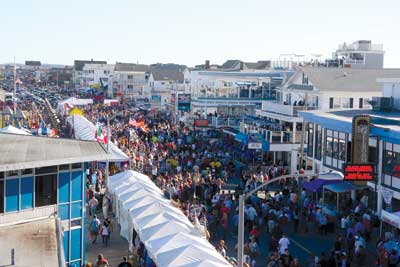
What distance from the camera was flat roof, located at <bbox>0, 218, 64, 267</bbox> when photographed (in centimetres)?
1445

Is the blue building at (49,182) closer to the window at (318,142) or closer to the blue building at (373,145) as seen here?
the blue building at (373,145)

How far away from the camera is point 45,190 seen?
19.0 meters

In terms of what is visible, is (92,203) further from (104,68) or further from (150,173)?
(104,68)

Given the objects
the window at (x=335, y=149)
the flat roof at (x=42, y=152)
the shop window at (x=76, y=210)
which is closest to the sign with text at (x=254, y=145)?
the window at (x=335, y=149)

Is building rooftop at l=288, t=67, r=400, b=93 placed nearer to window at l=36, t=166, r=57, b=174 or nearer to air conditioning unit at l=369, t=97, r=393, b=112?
air conditioning unit at l=369, t=97, r=393, b=112

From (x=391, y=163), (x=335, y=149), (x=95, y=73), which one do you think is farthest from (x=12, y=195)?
(x=95, y=73)

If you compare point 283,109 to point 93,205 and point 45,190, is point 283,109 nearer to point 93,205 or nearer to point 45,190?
point 93,205

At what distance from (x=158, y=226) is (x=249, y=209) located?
6084mm

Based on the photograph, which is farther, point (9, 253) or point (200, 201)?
point (200, 201)

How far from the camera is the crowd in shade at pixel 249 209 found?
69.3 ft

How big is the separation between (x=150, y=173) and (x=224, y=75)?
32.1 meters

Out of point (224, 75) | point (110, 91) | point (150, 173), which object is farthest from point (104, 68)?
point (150, 173)

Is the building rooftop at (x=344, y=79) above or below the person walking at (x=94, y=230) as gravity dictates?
above

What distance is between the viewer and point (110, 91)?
12300 cm
